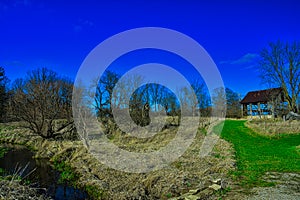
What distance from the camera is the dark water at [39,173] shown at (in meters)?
9.21

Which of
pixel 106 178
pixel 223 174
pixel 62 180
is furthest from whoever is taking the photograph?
pixel 62 180

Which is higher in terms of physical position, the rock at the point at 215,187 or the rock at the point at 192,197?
the rock at the point at 215,187

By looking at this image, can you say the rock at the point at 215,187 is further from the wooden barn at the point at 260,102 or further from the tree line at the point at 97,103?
the wooden barn at the point at 260,102

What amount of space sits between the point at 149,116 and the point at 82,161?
12.5 metres

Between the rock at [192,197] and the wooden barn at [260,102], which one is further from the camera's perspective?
the wooden barn at [260,102]

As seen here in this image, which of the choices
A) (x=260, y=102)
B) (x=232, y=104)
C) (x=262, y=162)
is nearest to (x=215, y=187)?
(x=262, y=162)

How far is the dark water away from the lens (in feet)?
30.2

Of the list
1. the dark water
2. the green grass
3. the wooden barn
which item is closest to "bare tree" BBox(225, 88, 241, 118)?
the wooden barn

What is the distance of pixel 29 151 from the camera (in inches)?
721

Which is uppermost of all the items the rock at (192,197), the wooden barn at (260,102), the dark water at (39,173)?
the wooden barn at (260,102)

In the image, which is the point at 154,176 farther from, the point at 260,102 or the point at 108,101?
the point at 260,102

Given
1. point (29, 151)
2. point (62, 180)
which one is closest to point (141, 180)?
point (62, 180)

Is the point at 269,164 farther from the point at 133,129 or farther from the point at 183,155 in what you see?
the point at 133,129

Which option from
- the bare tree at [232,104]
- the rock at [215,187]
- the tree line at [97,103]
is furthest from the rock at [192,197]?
the bare tree at [232,104]
